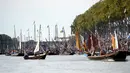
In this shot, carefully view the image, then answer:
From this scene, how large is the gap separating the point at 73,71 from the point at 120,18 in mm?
97507

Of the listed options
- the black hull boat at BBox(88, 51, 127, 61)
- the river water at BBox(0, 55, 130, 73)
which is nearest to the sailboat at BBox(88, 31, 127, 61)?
the black hull boat at BBox(88, 51, 127, 61)

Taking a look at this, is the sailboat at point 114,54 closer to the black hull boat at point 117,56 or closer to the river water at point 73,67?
the black hull boat at point 117,56

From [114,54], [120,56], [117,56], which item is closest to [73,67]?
[114,54]

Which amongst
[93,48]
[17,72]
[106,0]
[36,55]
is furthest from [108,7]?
[17,72]

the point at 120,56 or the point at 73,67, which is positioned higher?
the point at 120,56

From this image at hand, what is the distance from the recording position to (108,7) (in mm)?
193625

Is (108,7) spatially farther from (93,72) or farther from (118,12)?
(93,72)

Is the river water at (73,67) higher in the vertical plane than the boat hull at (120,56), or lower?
lower

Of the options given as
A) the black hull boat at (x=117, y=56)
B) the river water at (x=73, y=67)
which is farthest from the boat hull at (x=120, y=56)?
the river water at (x=73, y=67)

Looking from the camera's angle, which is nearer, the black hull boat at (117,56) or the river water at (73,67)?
the river water at (73,67)

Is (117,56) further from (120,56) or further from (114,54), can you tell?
(114,54)

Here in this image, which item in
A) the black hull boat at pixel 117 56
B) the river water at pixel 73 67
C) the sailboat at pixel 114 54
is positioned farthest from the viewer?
the sailboat at pixel 114 54

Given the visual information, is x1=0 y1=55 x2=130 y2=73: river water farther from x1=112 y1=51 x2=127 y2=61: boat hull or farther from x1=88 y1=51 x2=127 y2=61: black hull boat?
x1=112 y1=51 x2=127 y2=61: boat hull

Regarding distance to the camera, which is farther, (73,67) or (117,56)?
(117,56)
